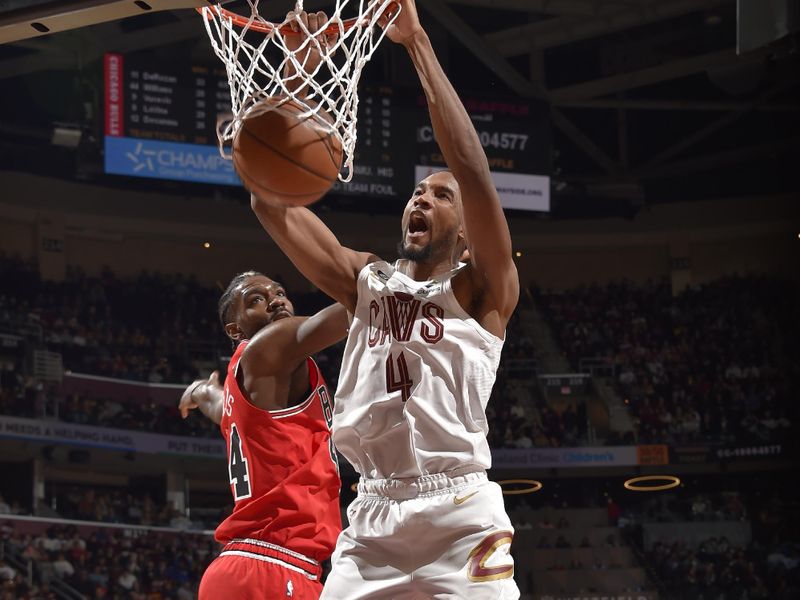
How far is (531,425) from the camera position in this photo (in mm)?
18938

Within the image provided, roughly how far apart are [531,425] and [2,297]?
29.3 ft

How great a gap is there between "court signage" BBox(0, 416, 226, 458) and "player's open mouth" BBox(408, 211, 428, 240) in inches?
526

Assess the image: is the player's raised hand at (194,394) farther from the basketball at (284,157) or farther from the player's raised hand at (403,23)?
the player's raised hand at (403,23)

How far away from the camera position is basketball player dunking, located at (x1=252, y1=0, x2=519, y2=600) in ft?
9.89

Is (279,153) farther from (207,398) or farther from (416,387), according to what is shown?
(207,398)

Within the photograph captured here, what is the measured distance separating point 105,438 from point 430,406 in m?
14.2

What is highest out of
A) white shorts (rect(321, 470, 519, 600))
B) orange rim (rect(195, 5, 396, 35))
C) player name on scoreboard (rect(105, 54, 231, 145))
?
player name on scoreboard (rect(105, 54, 231, 145))

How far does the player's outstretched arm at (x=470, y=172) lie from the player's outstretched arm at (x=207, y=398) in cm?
207

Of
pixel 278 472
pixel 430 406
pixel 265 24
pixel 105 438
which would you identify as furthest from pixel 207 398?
pixel 105 438

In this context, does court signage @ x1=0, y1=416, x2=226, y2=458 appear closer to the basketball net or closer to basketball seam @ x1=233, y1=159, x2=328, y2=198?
the basketball net

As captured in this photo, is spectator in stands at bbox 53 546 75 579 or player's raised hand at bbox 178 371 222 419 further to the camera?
spectator in stands at bbox 53 546 75 579

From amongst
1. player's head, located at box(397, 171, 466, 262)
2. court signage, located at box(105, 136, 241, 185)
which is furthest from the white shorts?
court signage, located at box(105, 136, 241, 185)

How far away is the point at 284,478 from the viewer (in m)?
4.05

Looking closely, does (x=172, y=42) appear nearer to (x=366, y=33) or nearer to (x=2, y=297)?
(x=2, y=297)
